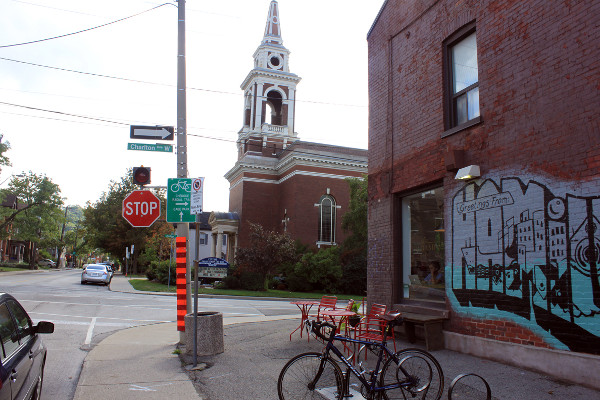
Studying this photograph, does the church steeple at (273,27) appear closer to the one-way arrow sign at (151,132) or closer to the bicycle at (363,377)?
the one-way arrow sign at (151,132)

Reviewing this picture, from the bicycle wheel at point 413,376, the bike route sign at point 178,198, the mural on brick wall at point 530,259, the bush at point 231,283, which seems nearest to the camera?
the bicycle wheel at point 413,376

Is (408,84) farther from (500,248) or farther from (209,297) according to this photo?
(209,297)

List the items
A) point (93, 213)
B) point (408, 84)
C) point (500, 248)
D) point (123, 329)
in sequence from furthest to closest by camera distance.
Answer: point (93, 213) < point (123, 329) < point (408, 84) < point (500, 248)

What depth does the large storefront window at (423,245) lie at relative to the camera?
896 centimetres

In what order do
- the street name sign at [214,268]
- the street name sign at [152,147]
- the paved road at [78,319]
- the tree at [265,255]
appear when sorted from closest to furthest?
the paved road at [78,319] → the street name sign at [152,147] → the tree at [265,255] → the street name sign at [214,268]

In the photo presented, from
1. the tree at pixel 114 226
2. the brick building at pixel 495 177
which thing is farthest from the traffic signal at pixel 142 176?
the tree at pixel 114 226

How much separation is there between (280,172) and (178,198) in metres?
30.8

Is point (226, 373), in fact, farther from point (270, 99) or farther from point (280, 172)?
point (270, 99)

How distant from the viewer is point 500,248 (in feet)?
23.7

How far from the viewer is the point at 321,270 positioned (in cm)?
2812

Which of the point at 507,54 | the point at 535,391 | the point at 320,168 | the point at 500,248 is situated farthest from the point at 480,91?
the point at 320,168

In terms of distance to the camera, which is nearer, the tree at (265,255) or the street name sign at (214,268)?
the tree at (265,255)

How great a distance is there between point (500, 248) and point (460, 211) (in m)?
1.12

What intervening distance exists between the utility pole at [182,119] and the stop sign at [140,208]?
649mm
